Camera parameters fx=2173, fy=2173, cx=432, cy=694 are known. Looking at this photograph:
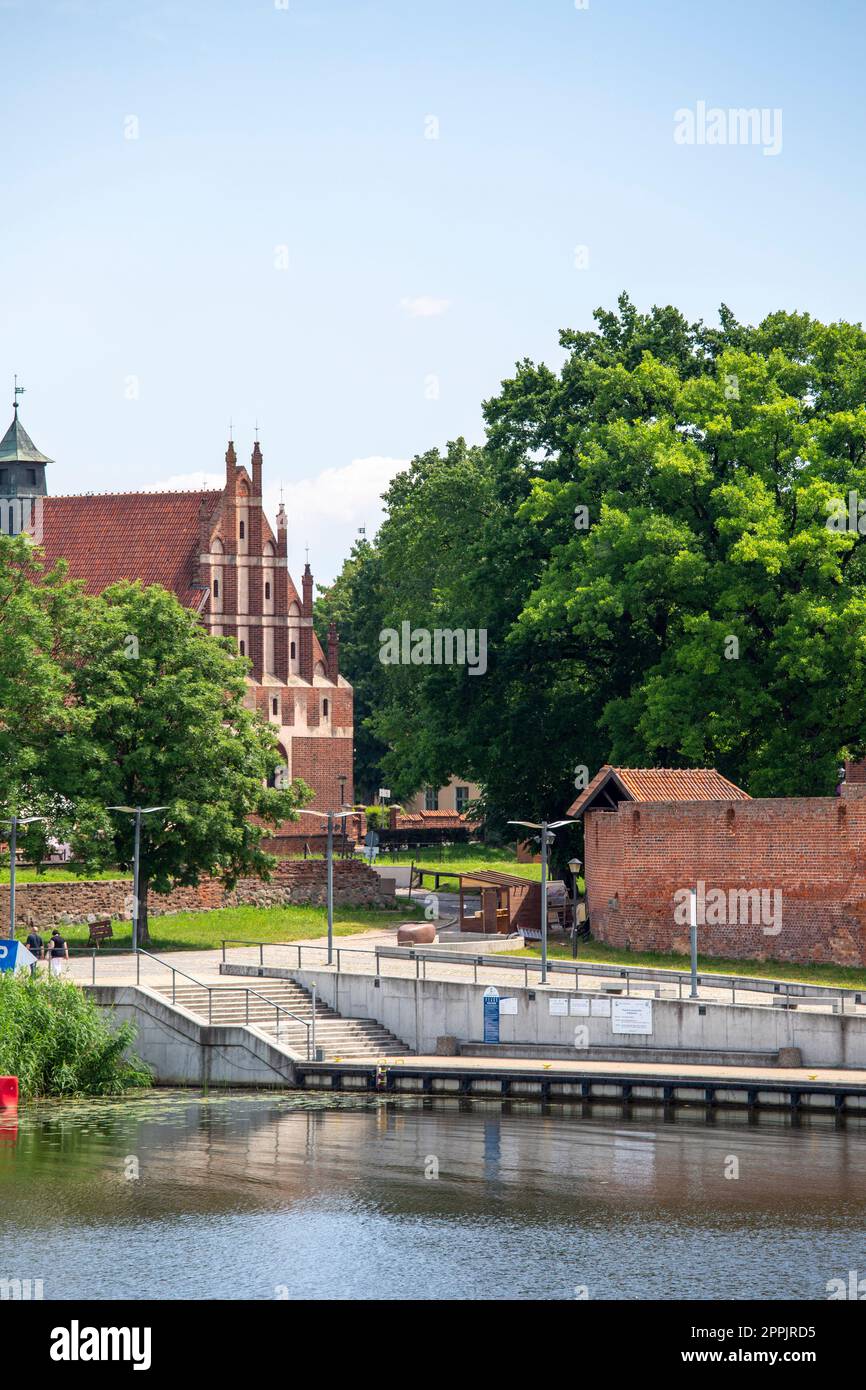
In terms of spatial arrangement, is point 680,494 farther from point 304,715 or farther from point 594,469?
point 304,715

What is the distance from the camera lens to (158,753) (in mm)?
53594

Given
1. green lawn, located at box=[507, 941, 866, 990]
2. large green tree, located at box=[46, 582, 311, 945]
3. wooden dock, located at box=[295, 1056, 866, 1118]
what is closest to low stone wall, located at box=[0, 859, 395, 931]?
large green tree, located at box=[46, 582, 311, 945]

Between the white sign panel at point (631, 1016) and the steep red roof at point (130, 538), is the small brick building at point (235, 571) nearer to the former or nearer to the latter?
the steep red roof at point (130, 538)

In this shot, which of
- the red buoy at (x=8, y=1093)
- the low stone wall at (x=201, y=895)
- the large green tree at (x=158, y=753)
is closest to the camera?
the red buoy at (x=8, y=1093)

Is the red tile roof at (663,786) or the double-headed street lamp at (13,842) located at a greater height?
the red tile roof at (663,786)

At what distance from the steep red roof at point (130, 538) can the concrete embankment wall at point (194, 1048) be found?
3422 cm

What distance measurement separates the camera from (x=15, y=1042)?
42688mm

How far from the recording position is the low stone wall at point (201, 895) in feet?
181

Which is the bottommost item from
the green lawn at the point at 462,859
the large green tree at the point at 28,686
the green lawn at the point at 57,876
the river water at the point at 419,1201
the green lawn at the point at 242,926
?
the river water at the point at 419,1201

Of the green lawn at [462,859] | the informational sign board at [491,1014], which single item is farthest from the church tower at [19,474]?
the informational sign board at [491,1014]

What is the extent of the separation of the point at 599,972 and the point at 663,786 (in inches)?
227

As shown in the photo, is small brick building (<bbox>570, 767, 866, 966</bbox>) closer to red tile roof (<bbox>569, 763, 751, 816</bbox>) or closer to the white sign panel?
red tile roof (<bbox>569, 763, 751, 816</bbox>)

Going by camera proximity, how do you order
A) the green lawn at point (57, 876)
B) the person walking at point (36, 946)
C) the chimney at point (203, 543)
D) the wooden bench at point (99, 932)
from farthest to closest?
the chimney at point (203, 543)
the green lawn at point (57, 876)
the wooden bench at point (99, 932)
the person walking at point (36, 946)

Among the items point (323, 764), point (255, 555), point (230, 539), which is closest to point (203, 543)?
point (230, 539)
